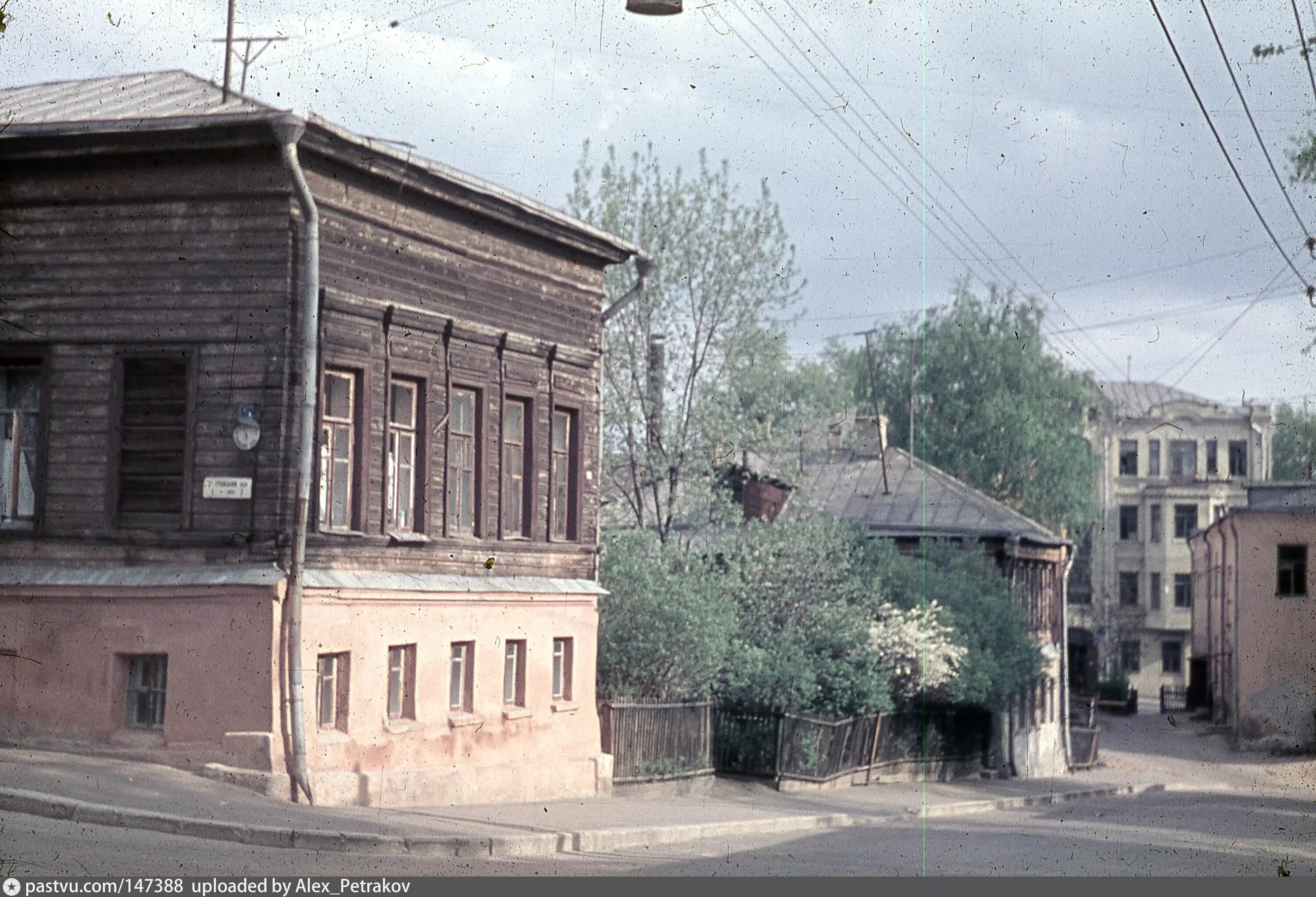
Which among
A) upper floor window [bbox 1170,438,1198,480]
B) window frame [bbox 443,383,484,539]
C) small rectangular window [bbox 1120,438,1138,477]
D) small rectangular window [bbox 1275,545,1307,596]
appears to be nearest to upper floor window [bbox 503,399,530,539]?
window frame [bbox 443,383,484,539]

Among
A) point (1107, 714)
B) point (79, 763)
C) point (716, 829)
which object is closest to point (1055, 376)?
point (1107, 714)

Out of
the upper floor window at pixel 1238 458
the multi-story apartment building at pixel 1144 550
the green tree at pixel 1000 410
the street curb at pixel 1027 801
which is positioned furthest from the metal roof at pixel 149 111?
the multi-story apartment building at pixel 1144 550

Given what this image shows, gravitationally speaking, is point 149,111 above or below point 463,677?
above

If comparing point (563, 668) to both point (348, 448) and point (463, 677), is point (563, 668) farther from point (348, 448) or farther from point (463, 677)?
point (348, 448)

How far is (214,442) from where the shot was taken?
18203 mm

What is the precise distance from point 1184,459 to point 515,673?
64.0m

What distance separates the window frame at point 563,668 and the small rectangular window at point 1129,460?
61.8 m

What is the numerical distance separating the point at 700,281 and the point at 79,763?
60.4 feet

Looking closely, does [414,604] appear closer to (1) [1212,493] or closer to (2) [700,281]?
(2) [700,281]

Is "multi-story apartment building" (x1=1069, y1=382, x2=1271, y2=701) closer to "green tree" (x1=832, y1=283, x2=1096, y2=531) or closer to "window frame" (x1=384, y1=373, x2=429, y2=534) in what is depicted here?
"green tree" (x1=832, y1=283, x2=1096, y2=531)

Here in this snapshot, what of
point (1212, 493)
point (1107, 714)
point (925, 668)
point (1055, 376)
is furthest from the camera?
point (1212, 493)

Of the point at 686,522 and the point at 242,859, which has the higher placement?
the point at 686,522

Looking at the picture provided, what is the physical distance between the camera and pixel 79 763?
16.6 m

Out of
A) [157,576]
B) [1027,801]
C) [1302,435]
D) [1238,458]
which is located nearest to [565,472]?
[157,576]
